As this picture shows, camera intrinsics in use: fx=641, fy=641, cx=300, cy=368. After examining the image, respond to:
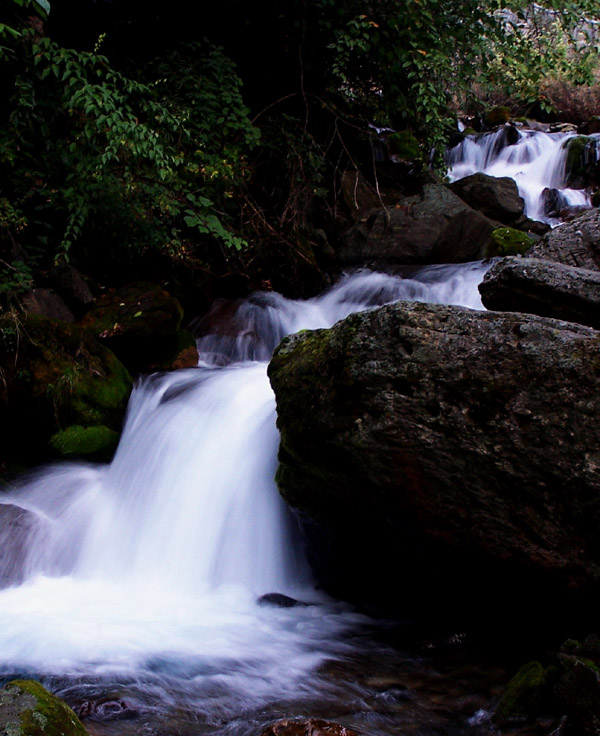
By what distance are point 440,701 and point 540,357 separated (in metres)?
1.73

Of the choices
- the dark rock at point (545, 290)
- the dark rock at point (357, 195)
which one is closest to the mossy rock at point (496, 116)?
the dark rock at point (357, 195)

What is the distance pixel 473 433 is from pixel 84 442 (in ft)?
12.0

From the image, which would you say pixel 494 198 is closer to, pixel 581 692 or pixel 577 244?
pixel 577 244

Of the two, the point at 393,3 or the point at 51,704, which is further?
the point at 393,3

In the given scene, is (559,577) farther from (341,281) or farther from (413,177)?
(413,177)

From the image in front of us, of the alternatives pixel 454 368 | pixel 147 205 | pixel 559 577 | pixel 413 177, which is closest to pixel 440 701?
pixel 559 577

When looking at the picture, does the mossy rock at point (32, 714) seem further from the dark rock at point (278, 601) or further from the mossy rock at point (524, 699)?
the dark rock at point (278, 601)

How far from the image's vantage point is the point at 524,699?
2.79 m

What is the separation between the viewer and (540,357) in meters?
3.24

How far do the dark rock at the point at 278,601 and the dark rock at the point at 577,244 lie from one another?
11.2ft

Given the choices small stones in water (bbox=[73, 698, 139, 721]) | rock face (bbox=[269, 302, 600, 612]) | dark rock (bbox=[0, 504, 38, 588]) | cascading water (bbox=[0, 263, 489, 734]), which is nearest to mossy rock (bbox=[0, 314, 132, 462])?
cascading water (bbox=[0, 263, 489, 734])

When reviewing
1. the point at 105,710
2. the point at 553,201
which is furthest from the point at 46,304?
the point at 553,201

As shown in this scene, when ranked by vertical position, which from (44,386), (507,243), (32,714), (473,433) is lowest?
(32,714)

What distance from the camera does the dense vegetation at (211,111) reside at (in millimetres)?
6184
